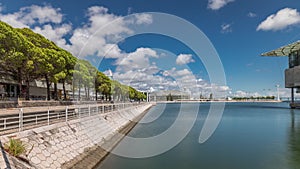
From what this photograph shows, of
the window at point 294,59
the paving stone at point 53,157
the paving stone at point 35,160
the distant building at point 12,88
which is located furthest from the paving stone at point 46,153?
the window at point 294,59

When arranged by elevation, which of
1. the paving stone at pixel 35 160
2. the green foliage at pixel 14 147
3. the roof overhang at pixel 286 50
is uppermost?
the roof overhang at pixel 286 50

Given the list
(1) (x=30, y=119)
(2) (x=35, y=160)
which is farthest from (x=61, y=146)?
(2) (x=35, y=160)

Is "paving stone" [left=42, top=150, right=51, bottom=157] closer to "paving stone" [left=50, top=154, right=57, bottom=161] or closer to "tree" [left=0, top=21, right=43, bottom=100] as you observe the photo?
"paving stone" [left=50, top=154, right=57, bottom=161]

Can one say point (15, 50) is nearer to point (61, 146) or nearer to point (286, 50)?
point (61, 146)

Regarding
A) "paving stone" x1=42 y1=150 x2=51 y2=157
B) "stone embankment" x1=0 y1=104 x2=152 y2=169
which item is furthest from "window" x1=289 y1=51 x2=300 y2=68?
"paving stone" x1=42 y1=150 x2=51 y2=157

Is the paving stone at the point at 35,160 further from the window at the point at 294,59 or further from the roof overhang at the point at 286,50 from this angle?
the window at the point at 294,59

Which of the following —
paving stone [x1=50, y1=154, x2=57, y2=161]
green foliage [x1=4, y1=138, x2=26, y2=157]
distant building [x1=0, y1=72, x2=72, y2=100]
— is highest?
distant building [x1=0, y1=72, x2=72, y2=100]

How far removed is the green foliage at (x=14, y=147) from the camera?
7.61 m

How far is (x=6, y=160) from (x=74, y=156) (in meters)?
3.88

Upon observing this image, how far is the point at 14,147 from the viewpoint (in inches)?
304

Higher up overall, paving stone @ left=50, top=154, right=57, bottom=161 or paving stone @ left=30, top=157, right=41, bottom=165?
paving stone @ left=30, top=157, right=41, bottom=165

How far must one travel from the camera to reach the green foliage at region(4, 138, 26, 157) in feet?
25.0

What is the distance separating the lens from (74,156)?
10773 millimetres

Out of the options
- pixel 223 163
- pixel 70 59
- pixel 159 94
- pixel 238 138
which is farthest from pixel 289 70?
pixel 159 94
